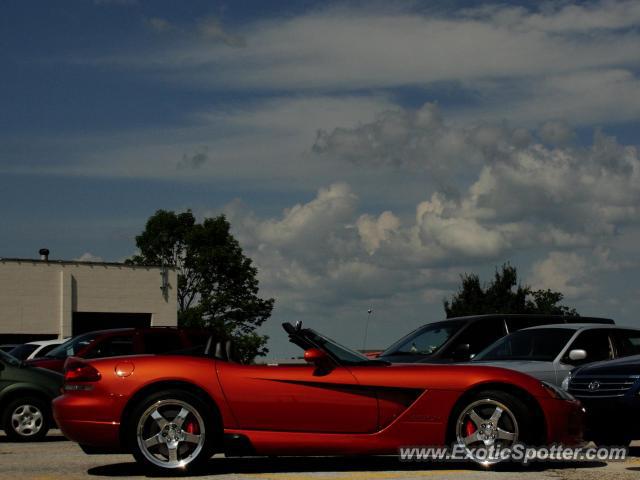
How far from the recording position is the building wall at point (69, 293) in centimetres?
5972

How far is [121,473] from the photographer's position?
33.3 ft

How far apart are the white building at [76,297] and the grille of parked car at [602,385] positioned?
50019 millimetres

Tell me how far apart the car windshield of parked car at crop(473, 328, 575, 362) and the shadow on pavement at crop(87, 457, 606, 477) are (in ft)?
12.3

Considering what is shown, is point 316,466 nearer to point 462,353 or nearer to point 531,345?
point 531,345

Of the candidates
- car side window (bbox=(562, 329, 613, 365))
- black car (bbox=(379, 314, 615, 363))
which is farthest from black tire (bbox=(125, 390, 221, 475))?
black car (bbox=(379, 314, 615, 363))

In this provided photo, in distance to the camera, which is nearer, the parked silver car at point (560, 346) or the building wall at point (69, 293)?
the parked silver car at point (560, 346)

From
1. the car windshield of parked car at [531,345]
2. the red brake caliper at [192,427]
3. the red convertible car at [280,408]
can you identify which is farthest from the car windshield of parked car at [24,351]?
the red brake caliper at [192,427]

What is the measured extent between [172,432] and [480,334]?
8.17 meters

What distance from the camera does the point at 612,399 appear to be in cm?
1172

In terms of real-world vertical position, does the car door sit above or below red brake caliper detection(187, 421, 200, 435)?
above

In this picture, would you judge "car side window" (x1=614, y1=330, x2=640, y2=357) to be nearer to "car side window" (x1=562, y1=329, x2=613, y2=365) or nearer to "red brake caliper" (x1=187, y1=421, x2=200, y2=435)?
"car side window" (x1=562, y1=329, x2=613, y2=365)

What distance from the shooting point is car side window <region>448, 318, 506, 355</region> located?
55.9ft

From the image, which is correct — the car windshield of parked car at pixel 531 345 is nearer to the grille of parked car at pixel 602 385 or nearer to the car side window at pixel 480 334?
the car side window at pixel 480 334

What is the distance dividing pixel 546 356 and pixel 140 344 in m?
5.57
